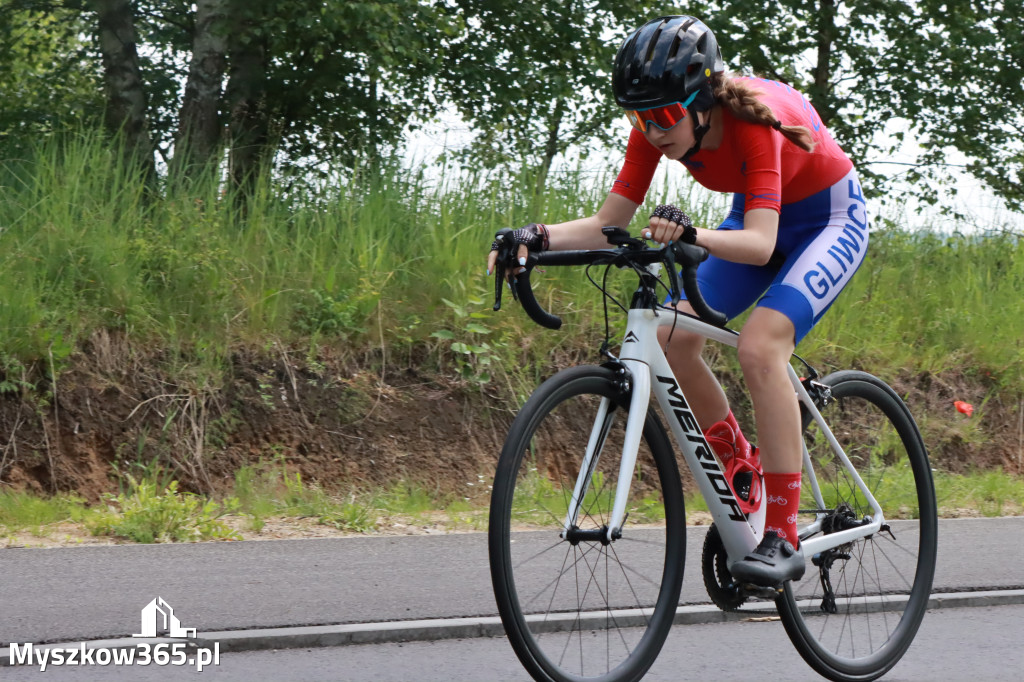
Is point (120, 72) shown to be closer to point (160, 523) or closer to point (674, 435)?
point (160, 523)

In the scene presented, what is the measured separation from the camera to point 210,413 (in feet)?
24.8

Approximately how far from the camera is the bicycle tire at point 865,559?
13.5 ft

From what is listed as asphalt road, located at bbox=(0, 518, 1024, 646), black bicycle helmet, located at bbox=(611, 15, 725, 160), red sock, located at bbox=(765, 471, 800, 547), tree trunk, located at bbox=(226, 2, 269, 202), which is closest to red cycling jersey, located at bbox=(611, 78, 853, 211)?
black bicycle helmet, located at bbox=(611, 15, 725, 160)

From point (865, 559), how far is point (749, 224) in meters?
1.62

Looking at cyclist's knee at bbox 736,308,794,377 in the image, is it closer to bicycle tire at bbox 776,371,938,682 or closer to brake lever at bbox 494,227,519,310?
bicycle tire at bbox 776,371,938,682

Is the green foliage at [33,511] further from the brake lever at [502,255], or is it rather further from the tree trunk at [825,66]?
the tree trunk at [825,66]

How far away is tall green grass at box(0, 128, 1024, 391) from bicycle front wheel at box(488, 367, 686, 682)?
4.61 m

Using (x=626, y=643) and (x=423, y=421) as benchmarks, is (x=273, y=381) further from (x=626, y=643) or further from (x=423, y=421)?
(x=626, y=643)

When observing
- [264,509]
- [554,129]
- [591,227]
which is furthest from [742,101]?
[554,129]

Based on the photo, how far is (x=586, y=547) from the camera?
3.45 metres

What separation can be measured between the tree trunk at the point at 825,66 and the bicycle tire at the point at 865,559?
14676mm

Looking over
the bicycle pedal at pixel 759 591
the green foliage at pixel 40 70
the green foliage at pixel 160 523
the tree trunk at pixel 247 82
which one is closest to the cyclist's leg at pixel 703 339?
the bicycle pedal at pixel 759 591

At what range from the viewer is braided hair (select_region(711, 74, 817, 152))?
140 inches

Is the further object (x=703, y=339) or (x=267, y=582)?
(x=267, y=582)
